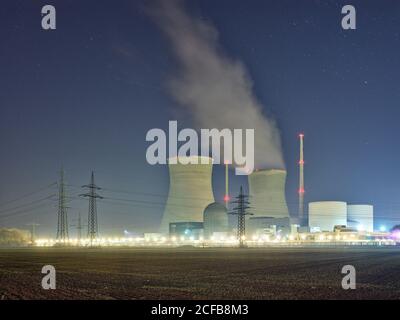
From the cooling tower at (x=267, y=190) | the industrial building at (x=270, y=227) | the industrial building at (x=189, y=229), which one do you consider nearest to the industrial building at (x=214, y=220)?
the industrial building at (x=189, y=229)

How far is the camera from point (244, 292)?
41.4ft

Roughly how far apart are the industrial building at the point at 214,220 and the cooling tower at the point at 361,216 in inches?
1391

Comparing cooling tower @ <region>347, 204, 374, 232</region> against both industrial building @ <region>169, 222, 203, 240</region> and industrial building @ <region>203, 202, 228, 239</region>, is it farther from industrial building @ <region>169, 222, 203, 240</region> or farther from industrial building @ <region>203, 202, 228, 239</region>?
industrial building @ <region>169, 222, 203, 240</region>

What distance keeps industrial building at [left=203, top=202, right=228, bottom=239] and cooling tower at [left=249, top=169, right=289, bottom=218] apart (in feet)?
20.4

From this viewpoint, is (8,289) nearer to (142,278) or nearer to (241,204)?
(142,278)

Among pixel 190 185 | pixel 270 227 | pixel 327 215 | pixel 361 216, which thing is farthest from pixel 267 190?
pixel 361 216

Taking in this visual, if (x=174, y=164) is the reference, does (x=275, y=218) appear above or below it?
below

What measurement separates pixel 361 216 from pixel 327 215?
11.5m

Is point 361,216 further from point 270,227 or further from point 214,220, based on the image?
point 214,220

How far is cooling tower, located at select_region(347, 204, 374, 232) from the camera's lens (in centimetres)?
10406

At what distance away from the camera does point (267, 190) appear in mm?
82125

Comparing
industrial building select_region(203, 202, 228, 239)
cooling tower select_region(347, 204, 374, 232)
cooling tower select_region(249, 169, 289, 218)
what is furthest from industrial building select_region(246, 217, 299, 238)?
cooling tower select_region(347, 204, 374, 232)

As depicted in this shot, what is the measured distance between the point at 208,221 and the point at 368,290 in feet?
231
